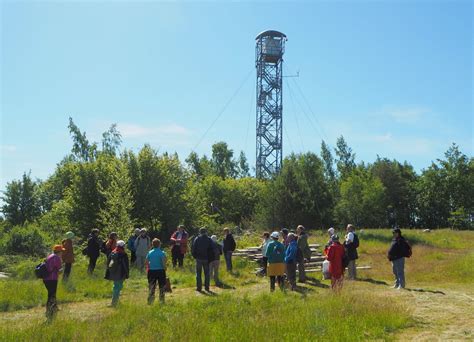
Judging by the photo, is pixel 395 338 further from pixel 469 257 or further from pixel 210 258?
pixel 469 257

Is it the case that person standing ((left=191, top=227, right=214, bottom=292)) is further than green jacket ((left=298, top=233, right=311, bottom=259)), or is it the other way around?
green jacket ((left=298, top=233, right=311, bottom=259))

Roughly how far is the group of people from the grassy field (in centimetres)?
50

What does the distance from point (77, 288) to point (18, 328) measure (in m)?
4.83

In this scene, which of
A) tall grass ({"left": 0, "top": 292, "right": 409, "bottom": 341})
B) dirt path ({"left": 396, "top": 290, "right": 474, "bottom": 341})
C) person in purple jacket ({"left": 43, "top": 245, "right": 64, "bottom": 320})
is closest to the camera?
tall grass ({"left": 0, "top": 292, "right": 409, "bottom": 341})

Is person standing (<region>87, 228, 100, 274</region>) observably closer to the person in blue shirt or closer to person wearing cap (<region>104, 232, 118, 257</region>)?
person wearing cap (<region>104, 232, 118, 257</region>)

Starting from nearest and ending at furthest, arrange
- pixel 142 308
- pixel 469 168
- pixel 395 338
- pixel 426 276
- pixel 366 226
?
pixel 395 338
pixel 142 308
pixel 426 276
pixel 366 226
pixel 469 168

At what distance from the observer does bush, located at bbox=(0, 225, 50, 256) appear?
92.2ft

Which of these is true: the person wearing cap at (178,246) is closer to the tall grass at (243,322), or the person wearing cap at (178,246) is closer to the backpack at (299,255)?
the backpack at (299,255)

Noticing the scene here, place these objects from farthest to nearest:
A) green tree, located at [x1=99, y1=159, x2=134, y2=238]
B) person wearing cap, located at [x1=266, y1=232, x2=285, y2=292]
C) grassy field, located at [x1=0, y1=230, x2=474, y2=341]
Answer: green tree, located at [x1=99, y1=159, x2=134, y2=238] → person wearing cap, located at [x1=266, y1=232, x2=285, y2=292] → grassy field, located at [x1=0, y1=230, x2=474, y2=341]

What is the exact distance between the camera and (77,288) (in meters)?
13.5

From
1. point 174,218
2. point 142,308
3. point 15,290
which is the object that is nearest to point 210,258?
point 142,308

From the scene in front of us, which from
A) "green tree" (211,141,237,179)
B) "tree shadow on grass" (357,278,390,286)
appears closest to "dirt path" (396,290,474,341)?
"tree shadow on grass" (357,278,390,286)

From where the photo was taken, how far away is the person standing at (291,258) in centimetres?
1305

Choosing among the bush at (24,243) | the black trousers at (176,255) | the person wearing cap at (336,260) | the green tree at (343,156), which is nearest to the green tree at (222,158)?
the green tree at (343,156)
